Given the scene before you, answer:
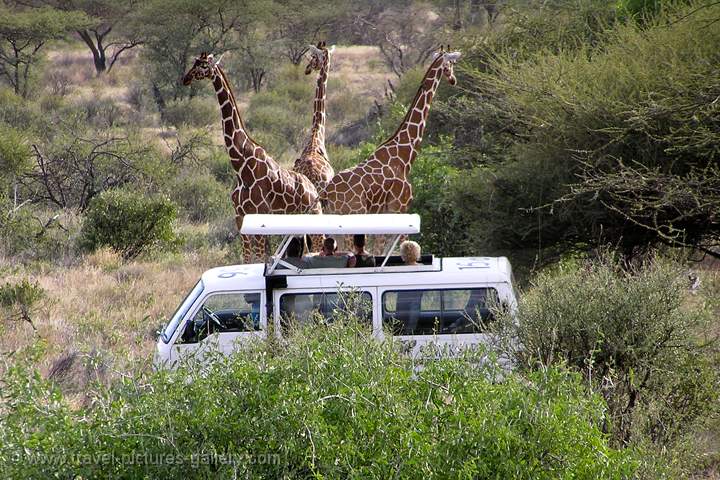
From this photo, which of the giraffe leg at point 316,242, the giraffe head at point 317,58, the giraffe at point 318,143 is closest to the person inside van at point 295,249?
the giraffe leg at point 316,242

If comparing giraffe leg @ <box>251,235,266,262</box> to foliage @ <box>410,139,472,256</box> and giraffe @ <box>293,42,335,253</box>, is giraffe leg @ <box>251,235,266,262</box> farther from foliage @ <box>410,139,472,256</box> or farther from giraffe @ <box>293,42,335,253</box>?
foliage @ <box>410,139,472,256</box>

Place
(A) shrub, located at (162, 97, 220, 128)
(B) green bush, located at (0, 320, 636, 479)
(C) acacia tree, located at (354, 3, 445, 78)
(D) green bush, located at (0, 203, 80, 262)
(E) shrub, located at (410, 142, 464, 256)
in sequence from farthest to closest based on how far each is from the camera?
1. (C) acacia tree, located at (354, 3, 445, 78)
2. (A) shrub, located at (162, 97, 220, 128)
3. (D) green bush, located at (0, 203, 80, 262)
4. (E) shrub, located at (410, 142, 464, 256)
5. (B) green bush, located at (0, 320, 636, 479)

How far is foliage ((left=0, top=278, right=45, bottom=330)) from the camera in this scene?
36.7 feet

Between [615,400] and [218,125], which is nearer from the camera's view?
[615,400]

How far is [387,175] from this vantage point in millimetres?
11273

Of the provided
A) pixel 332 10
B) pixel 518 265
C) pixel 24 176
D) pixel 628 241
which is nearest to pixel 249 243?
pixel 518 265

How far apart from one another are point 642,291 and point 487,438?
2640 mm

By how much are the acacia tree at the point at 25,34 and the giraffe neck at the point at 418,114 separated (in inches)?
923

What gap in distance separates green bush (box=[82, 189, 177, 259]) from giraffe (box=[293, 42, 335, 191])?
4053 mm

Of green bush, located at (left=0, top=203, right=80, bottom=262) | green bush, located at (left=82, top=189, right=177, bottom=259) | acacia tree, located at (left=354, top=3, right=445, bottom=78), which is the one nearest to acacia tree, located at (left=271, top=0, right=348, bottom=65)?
acacia tree, located at (left=354, top=3, right=445, bottom=78)

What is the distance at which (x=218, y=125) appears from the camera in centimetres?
3183

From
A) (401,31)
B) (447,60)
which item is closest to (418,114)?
(447,60)

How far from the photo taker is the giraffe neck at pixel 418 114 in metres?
11.4

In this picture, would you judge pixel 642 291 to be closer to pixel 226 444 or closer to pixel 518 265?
pixel 226 444
